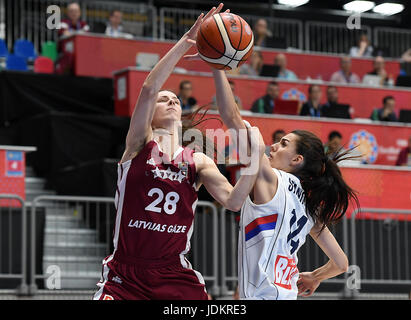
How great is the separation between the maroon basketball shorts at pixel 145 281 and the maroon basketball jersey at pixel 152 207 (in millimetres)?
58

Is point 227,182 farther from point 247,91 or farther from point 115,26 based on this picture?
point 115,26

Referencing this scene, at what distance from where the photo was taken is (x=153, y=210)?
5352 millimetres

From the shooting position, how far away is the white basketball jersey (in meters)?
5.32

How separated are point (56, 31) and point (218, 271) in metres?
9.23

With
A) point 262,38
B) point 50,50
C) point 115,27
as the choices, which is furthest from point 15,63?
point 262,38

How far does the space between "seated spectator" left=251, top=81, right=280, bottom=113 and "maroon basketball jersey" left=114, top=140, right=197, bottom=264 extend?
948 cm

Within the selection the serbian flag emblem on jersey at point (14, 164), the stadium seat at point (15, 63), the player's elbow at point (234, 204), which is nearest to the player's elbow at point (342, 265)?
the player's elbow at point (234, 204)

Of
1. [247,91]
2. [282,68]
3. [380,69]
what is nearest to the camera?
[247,91]

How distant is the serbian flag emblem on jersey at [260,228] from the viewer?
5352 millimetres

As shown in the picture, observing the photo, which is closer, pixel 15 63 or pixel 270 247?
pixel 270 247

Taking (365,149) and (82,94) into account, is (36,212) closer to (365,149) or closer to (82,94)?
(82,94)

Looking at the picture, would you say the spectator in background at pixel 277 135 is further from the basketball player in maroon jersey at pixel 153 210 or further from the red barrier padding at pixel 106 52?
the basketball player in maroon jersey at pixel 153 210

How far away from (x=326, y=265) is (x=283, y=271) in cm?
69
